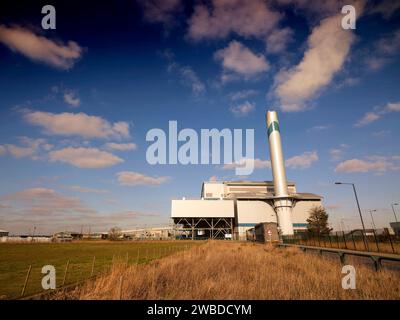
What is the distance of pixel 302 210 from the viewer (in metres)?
72.1

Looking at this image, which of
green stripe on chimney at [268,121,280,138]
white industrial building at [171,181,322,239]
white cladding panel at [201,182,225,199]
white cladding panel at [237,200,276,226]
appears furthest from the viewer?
white cladding panel at [201,182,225,199]

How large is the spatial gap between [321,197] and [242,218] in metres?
26.9

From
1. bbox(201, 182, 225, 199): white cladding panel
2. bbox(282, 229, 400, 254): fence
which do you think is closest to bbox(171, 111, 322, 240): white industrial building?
bbox(201, 182, 225, 199): white cladding panel

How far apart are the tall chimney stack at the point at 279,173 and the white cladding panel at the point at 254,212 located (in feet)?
30.7

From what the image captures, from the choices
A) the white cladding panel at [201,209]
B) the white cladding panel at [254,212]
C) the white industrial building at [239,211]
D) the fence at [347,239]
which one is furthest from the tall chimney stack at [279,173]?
the white cladding panel at [201,209]

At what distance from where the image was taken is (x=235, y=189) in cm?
8912

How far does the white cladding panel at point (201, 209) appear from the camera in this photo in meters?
69.5

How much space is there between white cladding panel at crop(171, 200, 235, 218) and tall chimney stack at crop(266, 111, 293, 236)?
1533 cm

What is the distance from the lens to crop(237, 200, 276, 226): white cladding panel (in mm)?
70350

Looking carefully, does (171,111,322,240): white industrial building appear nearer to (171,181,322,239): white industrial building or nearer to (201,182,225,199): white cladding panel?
(171,181,322,239): white industrial building

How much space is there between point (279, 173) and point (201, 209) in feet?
81.5

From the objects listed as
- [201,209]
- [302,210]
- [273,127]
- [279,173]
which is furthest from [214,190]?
[273,127]
